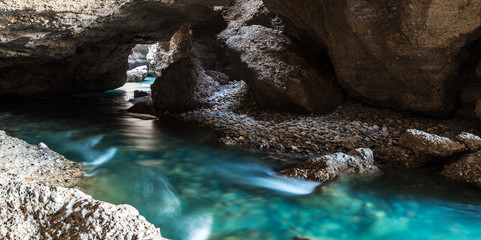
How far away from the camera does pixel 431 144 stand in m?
4.11

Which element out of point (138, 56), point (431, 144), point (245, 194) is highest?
point (138, 56)

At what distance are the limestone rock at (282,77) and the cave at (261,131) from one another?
28mm

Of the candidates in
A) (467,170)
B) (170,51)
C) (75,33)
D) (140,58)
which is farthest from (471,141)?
(140,58)

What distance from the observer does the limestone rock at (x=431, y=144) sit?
158 inches

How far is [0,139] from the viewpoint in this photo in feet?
13.0

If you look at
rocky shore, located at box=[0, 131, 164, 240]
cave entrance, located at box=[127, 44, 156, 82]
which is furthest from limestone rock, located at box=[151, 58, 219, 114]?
cave entrance, located at box=[127, 44, 156, 82]

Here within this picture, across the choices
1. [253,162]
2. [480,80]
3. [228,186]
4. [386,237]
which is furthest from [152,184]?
[480,80]

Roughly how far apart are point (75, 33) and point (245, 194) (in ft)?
11.2

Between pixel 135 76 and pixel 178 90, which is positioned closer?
pixel 178 90

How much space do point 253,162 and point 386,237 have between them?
6.34ft

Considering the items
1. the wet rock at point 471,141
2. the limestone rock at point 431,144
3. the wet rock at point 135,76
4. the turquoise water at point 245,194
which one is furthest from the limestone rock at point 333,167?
the wet rock at point 135,76

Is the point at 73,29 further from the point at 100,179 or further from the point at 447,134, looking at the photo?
the point at 447,134

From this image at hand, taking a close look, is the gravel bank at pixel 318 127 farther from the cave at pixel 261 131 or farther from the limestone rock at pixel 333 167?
the limestone rock at pixel 333 167

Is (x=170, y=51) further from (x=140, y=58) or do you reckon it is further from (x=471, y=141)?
(x=471, y=141)
